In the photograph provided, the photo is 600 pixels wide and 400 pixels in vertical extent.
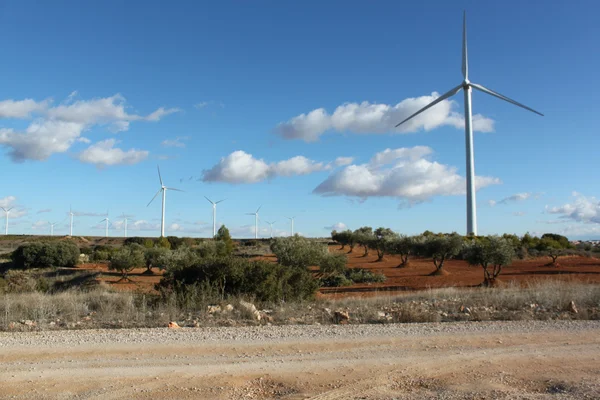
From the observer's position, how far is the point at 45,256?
59594 mm

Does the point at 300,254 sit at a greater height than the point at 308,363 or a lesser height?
greater

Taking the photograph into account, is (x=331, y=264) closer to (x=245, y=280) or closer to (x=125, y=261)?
(x=125, y=261)

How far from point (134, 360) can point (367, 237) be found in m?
73.1

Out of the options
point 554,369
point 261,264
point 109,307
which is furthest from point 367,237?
point 554,369

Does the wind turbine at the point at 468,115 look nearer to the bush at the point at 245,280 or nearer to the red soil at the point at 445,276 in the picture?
the red soil at the point at 445,276

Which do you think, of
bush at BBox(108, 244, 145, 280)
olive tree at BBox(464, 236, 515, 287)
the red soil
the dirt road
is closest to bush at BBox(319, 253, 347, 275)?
the red soil

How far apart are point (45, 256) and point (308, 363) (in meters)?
58.3

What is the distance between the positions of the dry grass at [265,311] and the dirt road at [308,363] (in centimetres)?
146

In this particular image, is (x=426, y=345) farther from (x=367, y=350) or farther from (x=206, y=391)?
(x=206, y=391)

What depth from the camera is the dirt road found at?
7305mm

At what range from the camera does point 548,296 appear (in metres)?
16.0

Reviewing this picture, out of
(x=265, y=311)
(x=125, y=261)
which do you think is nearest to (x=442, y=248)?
(x=125, y=261)

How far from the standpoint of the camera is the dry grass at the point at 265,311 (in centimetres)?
1332

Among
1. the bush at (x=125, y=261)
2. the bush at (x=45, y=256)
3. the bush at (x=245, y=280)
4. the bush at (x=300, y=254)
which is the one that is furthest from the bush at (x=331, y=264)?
the bush at (x=45, y=256)
